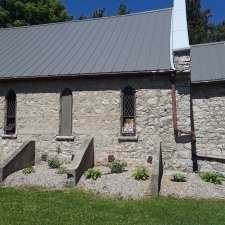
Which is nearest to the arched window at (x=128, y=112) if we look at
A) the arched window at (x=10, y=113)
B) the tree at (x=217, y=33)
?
the arched window at (x=10, y=113)

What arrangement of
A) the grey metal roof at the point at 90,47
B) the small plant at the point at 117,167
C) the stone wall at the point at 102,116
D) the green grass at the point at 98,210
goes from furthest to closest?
the grey metal roof at the point at 90,47
the stone wall at the point at 102,116
the small plant at the point at 117,167
the green grass at the point at 98,210

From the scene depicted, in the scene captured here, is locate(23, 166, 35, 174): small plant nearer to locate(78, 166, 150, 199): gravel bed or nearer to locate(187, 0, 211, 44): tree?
locate(78, 166, 150, 199): gravel bed

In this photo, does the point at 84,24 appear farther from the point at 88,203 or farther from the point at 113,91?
the point at 88,203

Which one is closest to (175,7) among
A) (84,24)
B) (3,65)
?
(84,24)

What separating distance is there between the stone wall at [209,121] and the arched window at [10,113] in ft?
27.6

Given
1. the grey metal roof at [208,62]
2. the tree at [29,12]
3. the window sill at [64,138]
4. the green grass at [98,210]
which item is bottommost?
the green grass at [98,210]

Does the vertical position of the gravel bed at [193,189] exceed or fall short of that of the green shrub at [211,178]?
it falls short

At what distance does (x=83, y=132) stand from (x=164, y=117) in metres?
3.62

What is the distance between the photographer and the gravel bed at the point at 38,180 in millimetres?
12562

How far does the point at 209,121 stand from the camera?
50.9 feet

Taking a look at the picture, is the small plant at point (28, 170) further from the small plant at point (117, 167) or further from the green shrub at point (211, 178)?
the green shrub at point (211, 178)

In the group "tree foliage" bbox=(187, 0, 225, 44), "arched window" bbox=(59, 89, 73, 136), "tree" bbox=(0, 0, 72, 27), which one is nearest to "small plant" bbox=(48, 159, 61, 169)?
"arched window" bbox=(59, 89, 73, 136)

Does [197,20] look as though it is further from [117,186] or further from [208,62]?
[117,186]

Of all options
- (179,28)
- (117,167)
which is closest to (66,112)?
(117,167)
